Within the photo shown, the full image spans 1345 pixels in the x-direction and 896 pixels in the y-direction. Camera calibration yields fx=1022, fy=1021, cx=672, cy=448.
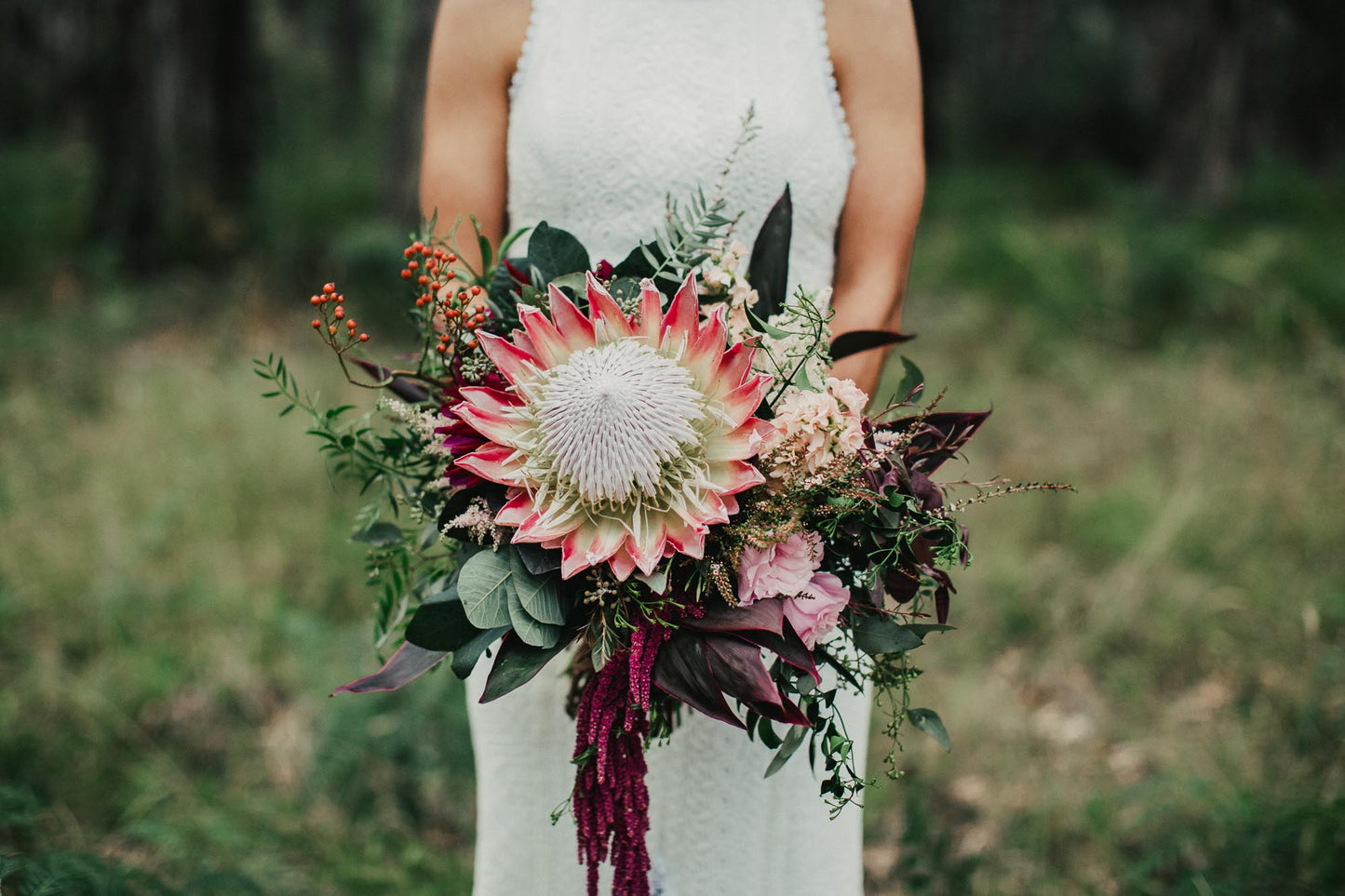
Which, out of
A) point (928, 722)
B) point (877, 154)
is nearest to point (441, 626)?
point (928, 722)

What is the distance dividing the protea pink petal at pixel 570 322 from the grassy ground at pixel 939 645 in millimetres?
1443

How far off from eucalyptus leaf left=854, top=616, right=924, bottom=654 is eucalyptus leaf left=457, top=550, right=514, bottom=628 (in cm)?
42

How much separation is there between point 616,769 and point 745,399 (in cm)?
47

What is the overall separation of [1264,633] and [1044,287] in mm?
3254

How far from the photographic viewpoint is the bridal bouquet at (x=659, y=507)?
1.09 meters

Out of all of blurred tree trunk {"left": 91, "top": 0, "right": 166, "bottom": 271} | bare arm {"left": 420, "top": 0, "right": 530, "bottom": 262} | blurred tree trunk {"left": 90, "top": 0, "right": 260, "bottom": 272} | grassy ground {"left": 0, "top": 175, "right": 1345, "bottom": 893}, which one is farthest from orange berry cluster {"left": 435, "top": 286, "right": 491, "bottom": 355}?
blurred tree trunk {"left": 91, "top": 0, "right": 166, "bottom": 271}

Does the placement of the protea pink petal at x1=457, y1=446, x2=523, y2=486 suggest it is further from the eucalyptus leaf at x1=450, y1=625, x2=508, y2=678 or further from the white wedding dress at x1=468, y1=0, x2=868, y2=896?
the white wedding dress at x1=468, y1=0, x2=868, y2=896

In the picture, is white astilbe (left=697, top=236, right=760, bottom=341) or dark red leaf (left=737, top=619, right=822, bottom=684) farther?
white astilbe (left=697, top=236, right=760, bottom=341)

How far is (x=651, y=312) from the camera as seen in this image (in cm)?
112

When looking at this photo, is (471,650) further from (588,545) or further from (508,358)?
(508,358)

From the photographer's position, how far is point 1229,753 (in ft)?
9.05

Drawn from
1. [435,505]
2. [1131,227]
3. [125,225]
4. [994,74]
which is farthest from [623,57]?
[994,74]

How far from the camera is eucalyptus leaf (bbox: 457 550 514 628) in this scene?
3.56 feet

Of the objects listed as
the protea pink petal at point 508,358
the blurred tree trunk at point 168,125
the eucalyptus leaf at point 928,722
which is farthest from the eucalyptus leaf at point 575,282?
the blurred tree trunk at point 168,125
